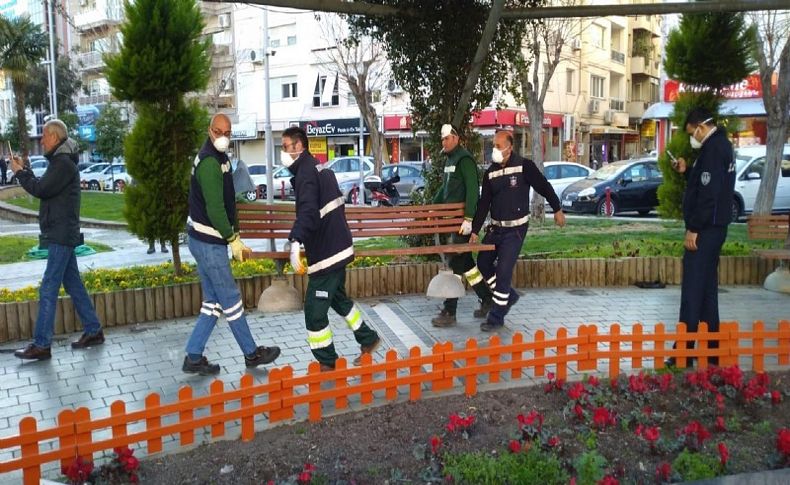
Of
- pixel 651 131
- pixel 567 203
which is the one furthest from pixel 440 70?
pixel 651 131

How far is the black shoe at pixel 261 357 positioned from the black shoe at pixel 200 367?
A: 0.26m

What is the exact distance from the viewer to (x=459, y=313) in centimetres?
752

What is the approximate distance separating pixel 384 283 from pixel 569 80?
35824 millimetres

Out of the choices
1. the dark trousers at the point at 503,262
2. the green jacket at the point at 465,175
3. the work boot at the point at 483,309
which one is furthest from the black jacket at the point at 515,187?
the work boot at the point at 483,309

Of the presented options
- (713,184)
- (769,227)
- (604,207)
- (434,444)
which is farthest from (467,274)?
(604,207)

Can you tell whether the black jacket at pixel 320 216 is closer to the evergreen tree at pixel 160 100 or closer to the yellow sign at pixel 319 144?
the evergreen tree at pixel 160 100

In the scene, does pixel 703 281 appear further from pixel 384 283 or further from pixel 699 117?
pixel 384 283

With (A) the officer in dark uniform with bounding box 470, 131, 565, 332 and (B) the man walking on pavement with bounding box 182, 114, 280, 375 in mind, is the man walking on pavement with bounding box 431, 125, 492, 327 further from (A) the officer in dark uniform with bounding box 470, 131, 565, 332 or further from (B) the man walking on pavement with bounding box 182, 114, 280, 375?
(B) the man walking on pavement with bounding box 182, 114, 280, 375

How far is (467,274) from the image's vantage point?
713 cm

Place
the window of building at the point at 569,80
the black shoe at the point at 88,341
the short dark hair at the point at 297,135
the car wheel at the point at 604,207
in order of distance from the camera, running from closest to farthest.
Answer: the short dark hair at the point at 297,135, the black shoe at the point at 88,341, the car wheel at the point at 604,207, the window of building at the point at 569,80

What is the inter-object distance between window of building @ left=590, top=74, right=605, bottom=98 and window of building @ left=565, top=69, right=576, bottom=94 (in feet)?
8.50

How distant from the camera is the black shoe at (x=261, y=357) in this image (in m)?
5.64

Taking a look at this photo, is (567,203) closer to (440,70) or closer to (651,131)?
(440,70)

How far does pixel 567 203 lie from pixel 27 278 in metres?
14.4
